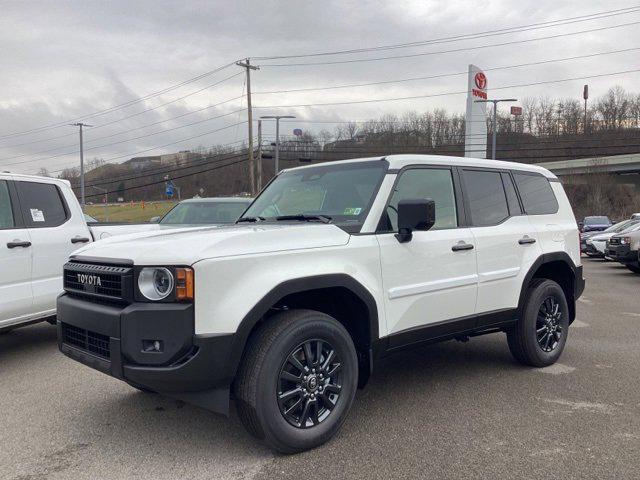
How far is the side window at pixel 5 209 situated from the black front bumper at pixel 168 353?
293 centimetres

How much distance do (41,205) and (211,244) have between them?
3688 millimetres

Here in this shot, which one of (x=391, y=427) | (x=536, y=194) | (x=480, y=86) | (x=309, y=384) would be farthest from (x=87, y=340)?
(x=480, y=86)

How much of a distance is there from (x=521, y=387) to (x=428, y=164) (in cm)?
210

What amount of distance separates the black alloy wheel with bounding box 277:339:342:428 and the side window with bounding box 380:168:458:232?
3.58ft

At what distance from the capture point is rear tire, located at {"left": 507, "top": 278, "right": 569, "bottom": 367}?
5176 mm

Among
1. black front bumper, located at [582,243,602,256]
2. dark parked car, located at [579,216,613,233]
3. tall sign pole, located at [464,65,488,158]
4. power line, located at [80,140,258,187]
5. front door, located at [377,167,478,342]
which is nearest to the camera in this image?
front door, located at [377,167,478,342]

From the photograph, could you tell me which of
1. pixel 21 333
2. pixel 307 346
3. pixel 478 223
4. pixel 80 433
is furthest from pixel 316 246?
pixel 21 333

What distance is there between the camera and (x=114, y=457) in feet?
11.5

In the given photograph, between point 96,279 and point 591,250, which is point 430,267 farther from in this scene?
point 591,250

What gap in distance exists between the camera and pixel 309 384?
354 cm

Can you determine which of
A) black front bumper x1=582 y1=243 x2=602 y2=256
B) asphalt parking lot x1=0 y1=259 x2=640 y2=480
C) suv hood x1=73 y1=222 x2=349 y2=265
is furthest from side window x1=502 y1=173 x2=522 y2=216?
black front bumper x1=582 y1=243 x2=602 y2=256

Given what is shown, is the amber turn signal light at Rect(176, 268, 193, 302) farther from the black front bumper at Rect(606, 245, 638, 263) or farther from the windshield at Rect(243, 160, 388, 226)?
the black front bumper at Rect(606, 245, 638, 263)

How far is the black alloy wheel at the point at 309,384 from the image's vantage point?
3453 millimetres

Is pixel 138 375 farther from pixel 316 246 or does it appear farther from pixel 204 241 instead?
pixel 316 246
